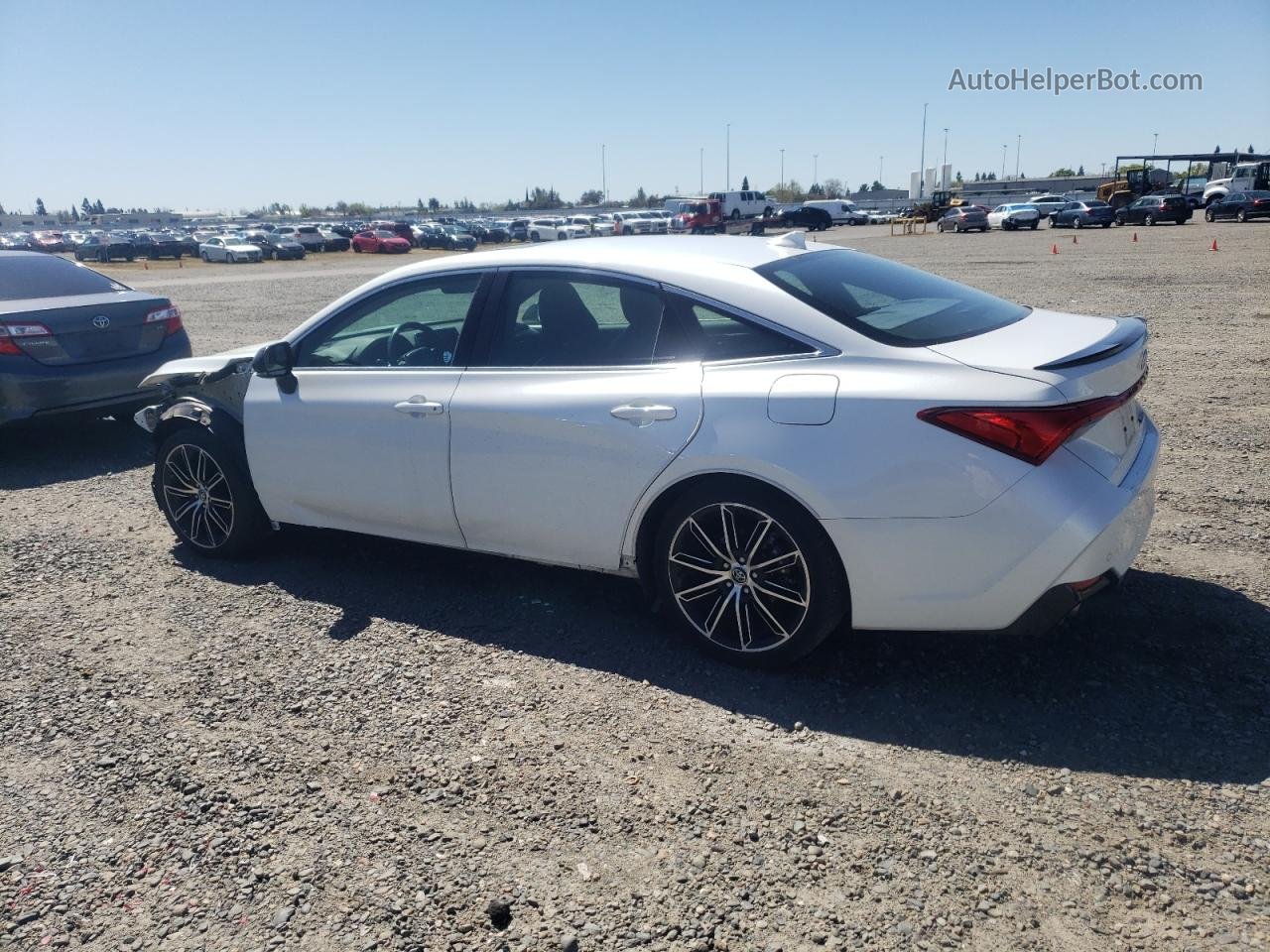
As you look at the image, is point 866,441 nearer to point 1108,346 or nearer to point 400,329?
point 1108,346

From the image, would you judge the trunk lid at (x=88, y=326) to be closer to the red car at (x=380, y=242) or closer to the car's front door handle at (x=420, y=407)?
the car's front door handle at (x=420, y=407)

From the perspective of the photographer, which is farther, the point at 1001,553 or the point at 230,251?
the point at 230,251

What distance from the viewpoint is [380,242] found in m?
51.2

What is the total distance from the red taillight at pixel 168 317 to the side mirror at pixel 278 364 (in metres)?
3.85

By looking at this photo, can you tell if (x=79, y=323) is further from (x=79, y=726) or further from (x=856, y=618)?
(x=856, y=618)

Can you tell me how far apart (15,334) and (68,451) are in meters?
1.17

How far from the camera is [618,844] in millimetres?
2807

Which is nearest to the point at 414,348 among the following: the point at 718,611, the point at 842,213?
the point at 718,611

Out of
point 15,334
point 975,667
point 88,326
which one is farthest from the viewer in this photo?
point 88,326

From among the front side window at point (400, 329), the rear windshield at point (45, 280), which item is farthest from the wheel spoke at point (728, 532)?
the rear windshield at point (45, 280)

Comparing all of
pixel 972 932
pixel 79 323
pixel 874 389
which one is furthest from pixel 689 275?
pixel 79 323

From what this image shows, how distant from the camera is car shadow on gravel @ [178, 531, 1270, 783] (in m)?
3.19

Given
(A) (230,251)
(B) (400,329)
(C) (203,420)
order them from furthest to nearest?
(A) (230,251), (C) (203,420), (B) (400,329)

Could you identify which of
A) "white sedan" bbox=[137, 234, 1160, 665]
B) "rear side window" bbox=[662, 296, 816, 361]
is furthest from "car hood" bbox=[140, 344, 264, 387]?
"rear side window" bbox=[662, 296, 816, 361]
